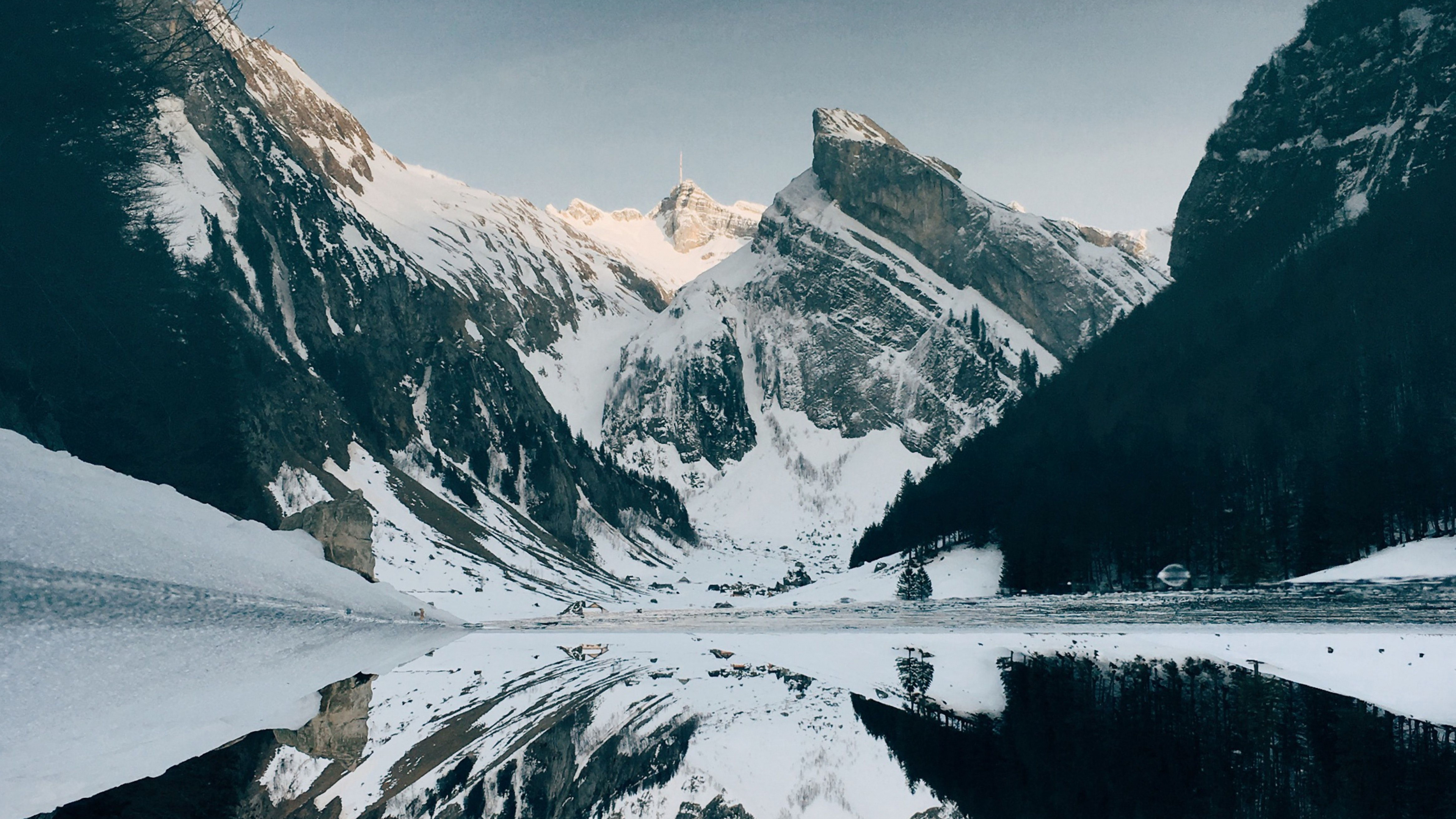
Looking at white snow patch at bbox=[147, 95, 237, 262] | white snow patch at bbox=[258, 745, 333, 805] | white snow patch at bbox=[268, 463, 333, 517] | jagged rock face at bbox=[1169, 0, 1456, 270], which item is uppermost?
jagged rock face at bbox=[1169, 0, 1456, 270]

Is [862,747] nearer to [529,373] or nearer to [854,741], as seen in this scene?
[854,741]

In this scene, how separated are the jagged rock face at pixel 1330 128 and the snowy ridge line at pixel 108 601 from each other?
149908 mm

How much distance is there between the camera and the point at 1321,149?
146625 mm

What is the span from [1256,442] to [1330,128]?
103 metres

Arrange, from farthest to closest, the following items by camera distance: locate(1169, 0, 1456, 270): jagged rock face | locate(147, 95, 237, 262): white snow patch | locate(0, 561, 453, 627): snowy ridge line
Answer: locate(1169, 0, 1456, 270): jagged rock face, locate(147, 95, 237, 262): white snow patch, locate(0, 561, 453, 627): snowy ridge line

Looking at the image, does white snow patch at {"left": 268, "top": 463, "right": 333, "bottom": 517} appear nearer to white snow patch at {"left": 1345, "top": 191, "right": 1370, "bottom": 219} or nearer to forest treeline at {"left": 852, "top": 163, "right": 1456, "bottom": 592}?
forest treeline at {"left": 852, "top": 163, "right": 1456, "bottom": 592}

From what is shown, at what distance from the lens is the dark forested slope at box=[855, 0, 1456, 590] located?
69.9 m

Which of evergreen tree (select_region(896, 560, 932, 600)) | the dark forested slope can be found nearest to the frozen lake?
the dark forested slope

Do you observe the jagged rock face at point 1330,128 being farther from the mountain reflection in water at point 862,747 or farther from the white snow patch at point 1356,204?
the mountain reflection in water at point 862,747

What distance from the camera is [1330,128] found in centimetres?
14738

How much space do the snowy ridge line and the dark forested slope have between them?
237 feet

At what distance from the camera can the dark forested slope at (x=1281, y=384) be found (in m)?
69.9

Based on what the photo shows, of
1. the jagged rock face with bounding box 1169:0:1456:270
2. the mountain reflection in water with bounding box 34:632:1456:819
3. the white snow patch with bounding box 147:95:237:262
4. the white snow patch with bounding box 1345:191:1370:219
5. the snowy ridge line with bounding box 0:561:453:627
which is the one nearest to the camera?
the mountain reflection in water with bounding box 34:632:1456:819

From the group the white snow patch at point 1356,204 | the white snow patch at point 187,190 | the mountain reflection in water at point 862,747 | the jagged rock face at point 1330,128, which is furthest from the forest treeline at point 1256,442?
the white snow patch at point 187,190
